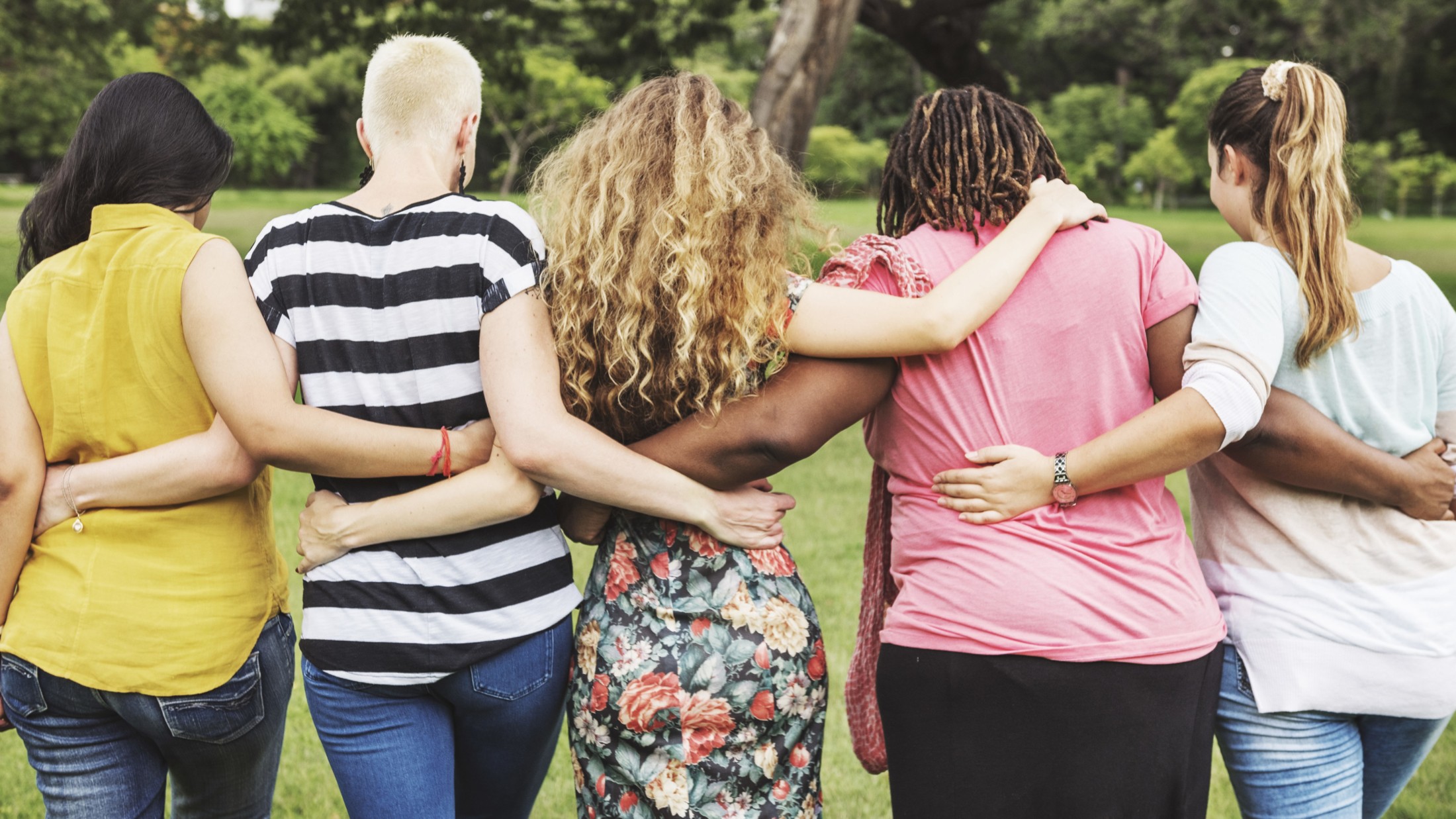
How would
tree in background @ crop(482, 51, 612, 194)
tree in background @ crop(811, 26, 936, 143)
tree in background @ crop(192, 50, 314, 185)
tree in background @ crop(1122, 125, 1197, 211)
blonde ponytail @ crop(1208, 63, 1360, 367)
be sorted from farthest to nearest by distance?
tree in background @ crop(811, 26, 936, 143), tree in background @ crop(1122, 125, 1197, 211), tree in background @ crop(482, 51, 612, 194), tree in background @ crop(192, 50, 314, 185), blonde ponytail @ crop(1208, 63, 1360, 367)

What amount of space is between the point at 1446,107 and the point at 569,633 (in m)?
46.5

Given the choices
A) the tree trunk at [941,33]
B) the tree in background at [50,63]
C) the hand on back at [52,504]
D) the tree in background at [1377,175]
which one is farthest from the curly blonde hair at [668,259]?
the tree in background at [1377,175]

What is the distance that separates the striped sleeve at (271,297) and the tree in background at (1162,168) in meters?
42.1

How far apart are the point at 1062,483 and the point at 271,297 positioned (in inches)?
55.9

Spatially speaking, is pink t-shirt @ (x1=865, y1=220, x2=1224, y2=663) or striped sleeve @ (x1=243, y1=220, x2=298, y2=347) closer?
pink t-shirt @ (x1=865, y1=220, x2=1224, y2=663)

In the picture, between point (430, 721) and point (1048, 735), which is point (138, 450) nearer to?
point (430, 721)

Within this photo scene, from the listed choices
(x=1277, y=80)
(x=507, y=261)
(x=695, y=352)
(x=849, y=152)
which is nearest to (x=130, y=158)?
(x=507, y=261)

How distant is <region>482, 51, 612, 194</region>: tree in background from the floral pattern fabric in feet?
108

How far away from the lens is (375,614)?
1.99 m

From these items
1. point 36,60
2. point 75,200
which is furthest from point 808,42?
point 36,60

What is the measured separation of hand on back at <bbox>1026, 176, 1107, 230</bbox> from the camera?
77.1 inches

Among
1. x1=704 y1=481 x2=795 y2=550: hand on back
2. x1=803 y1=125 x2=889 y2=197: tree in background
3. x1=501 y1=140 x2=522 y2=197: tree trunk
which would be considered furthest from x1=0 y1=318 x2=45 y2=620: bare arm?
x1=803 y1=125 x2=889 y2=197: tree in background

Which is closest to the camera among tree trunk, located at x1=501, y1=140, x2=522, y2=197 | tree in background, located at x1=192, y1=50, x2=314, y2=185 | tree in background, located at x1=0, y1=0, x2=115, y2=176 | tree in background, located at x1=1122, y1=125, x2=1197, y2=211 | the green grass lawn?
the green grass lawn

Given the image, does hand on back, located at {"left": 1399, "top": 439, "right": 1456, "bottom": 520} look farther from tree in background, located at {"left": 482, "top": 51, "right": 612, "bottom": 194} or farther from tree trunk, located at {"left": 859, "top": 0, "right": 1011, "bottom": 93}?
tree in background, located at {"left": 482, "top": 51, "right": 612, "bottom": 194}
